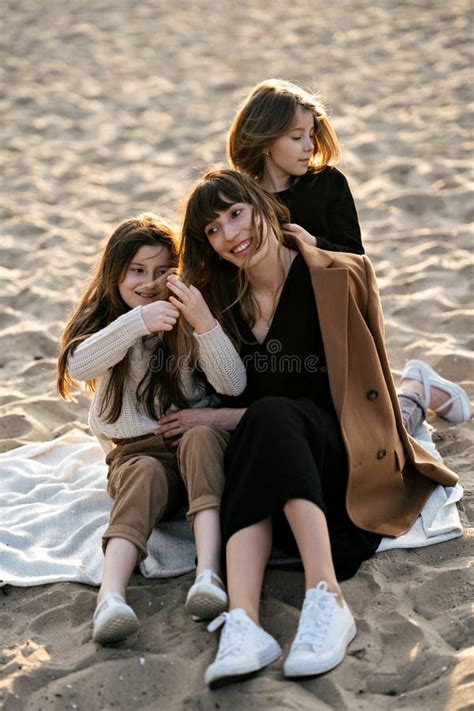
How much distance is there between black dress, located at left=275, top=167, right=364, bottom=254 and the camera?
12.6 ft

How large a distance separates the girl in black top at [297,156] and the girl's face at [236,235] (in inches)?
23.5

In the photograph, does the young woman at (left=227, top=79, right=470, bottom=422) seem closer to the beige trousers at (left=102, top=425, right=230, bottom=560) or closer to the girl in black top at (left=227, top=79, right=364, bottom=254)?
the girl in black top at (left=227, top=79, right=364, bottom=254)

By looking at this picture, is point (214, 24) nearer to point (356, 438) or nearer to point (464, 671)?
point (356, 438)

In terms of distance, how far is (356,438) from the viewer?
318cm

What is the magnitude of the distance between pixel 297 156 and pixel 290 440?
1.38 metres

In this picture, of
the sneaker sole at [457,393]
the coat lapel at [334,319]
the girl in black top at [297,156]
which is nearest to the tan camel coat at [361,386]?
the coat lapel at [334,319]

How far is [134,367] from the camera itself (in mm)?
3504

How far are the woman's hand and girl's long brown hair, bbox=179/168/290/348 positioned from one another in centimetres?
24

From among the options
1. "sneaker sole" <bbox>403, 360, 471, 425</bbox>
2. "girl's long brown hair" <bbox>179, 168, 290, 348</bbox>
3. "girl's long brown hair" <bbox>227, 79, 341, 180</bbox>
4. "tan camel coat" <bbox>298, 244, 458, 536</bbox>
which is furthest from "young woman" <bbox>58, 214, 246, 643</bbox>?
"sneaker sole" <bbox>403, 360, 471, 425</bbox>

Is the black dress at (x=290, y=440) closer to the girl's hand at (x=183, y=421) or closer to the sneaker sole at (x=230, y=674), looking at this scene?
the girl's hand at (x=183, y=421)

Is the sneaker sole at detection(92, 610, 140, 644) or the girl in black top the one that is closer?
the sneaker sole at detection(92, 610, 140, 644)

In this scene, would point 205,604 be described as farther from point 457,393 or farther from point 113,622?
point 457,393

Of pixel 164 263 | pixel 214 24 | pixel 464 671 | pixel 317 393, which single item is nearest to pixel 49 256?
pixel 164 263

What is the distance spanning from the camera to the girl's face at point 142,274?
137 inches
